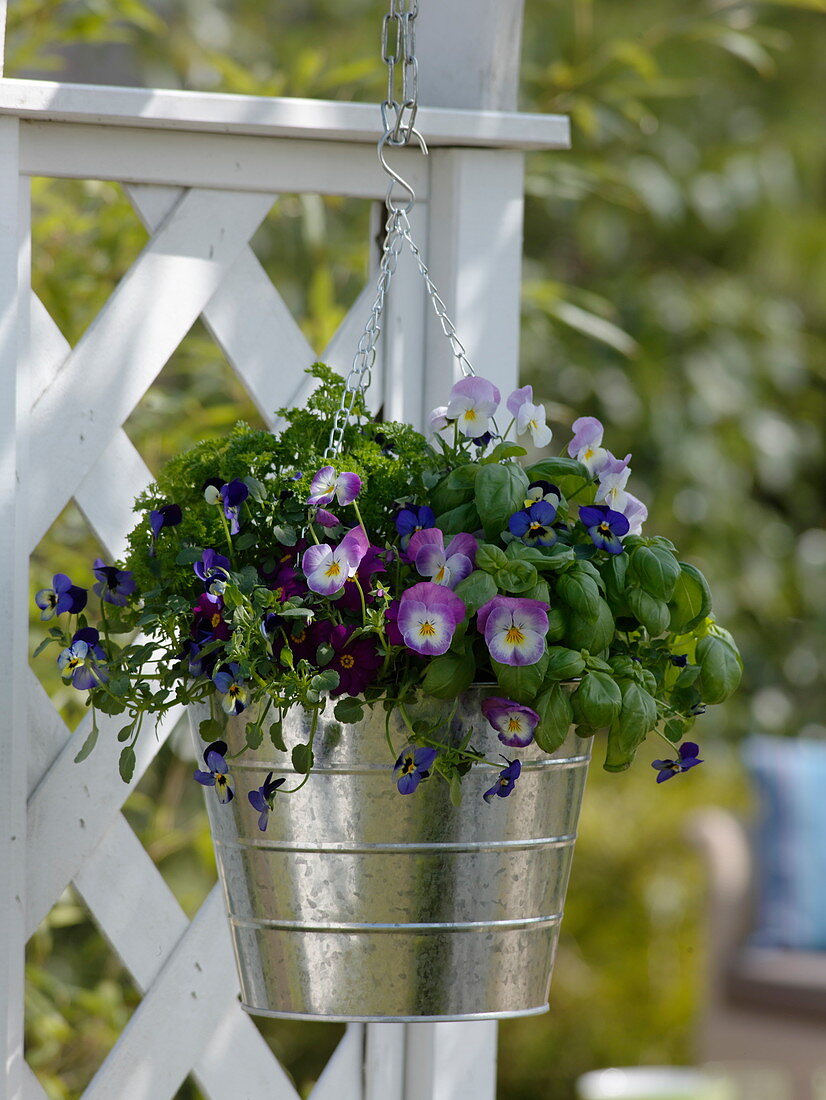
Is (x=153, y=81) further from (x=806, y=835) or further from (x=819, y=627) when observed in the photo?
(x=819, y=627)

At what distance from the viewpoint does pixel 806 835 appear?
10.7 ft

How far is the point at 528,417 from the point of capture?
94cm

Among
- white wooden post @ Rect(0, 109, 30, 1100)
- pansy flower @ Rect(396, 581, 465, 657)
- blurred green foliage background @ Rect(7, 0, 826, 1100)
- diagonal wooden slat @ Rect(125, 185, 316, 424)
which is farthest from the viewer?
blurred green foliage background @ Rect(7, 0, 826, 1100)

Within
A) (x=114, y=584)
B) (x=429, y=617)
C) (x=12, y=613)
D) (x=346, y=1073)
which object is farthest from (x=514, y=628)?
(x=346, y=1073)

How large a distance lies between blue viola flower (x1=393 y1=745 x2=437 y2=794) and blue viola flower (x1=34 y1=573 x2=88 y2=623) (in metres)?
0.25

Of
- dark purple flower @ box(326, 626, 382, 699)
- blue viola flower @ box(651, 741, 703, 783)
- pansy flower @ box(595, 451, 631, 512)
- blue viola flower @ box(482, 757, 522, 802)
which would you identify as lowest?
blue viola flower @ box(482, 757, 522, 802)

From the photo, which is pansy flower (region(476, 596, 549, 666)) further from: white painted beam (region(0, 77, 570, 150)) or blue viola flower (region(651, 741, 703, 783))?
white painted beam (region(0, 77, 570, 150))

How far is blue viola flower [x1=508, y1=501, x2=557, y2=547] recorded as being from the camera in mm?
868

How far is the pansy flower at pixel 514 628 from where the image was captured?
0.83m

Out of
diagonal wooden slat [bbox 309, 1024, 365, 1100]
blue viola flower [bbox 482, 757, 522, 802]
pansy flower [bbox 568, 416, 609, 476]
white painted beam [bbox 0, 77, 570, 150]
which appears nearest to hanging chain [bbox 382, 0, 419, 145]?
white painted beam [bbox 0, 77, 570, 150]

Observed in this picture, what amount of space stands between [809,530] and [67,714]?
3.52 m

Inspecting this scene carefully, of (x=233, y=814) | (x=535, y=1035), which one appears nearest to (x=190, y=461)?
(x=233, y=814)

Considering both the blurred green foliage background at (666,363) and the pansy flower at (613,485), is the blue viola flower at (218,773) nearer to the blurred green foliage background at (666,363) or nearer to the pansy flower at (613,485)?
the pansy flower at (613,485)

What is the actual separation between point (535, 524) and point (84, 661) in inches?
12.2
